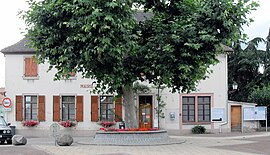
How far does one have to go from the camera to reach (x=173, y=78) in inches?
886

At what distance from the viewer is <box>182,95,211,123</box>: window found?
32.2 metres

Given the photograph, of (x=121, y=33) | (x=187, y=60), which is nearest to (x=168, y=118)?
(x=187, y=60)

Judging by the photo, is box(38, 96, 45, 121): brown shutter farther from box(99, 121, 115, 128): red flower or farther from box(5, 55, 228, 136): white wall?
box(99, 121, 115, 128): red flower

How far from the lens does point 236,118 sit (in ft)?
108

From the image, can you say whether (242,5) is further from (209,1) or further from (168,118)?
(168,118)

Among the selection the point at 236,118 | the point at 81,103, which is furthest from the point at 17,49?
the point at 236,118

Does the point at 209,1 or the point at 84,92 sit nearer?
the point at 209,1

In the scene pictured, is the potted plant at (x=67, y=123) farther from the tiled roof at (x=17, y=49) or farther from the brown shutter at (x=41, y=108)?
the tiled roof at (x=17, y=49)

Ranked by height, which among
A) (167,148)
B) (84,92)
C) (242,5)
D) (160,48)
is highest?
(242,5)

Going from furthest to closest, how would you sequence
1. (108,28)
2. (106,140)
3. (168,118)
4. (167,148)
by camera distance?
(168,118) → (106,140) → (167,148) → (108,28)

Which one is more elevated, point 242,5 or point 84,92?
point 242,5

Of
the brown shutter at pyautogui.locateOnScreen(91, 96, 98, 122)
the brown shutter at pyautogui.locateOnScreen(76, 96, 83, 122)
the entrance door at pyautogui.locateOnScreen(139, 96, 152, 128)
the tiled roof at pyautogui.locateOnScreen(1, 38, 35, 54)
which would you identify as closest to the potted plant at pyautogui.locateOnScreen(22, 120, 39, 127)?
the brown shutter at pyautogui.locateOnScreen(76, 96, 83, 122)

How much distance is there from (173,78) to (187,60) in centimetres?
205

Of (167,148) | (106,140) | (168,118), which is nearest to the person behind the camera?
(167,148)
